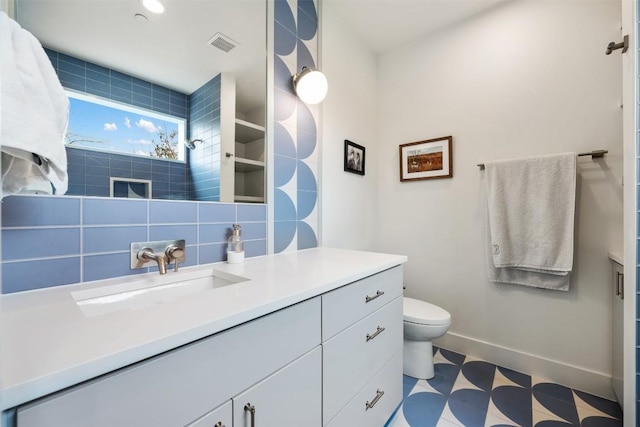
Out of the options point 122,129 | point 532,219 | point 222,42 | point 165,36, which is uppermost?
point 222,42

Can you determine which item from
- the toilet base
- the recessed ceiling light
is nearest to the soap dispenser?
the recessed ceiling light

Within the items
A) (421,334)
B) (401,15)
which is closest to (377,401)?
(421,334)

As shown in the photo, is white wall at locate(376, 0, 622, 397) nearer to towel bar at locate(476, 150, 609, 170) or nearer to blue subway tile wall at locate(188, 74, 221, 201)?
towel bar at locate(476, 150, 609, 170)

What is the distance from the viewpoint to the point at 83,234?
0.82 m

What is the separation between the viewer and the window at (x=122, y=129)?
2.80 ft

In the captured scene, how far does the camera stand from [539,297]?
1.62 meters

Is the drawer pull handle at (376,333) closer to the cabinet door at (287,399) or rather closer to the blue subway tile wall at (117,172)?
the cabinet door at (287,399)

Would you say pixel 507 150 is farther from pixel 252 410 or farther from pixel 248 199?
pixel 252 410

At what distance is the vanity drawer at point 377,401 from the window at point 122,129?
46.4 inches

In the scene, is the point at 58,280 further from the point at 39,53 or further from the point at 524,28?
the point at 524,28

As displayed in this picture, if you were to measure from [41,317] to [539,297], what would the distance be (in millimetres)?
2274

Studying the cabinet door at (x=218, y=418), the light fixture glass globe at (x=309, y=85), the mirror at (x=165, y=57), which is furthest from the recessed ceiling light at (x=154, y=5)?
the cabinet door at (x=218, y=418)

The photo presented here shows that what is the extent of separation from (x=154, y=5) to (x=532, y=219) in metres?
2.21

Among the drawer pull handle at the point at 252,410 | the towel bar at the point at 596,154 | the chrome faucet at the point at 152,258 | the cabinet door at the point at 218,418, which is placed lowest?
the drawer pull handle at the point at 252,410
